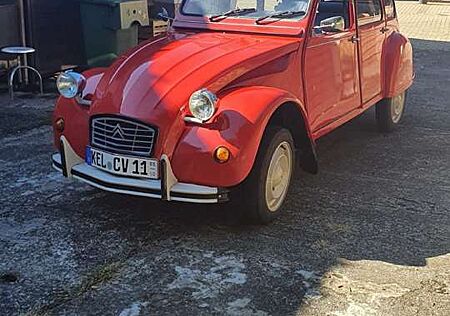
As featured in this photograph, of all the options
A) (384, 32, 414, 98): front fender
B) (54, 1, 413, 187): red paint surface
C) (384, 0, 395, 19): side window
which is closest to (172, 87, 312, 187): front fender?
(54, 1, 413, 187): red paint surface

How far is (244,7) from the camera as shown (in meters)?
5.75

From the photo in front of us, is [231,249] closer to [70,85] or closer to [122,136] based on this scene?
[122,136]

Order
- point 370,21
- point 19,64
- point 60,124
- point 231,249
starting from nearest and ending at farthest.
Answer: point 231,249, point 60,124, point 370,21, point 19,64

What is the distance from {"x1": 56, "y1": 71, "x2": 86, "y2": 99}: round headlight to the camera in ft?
15.7

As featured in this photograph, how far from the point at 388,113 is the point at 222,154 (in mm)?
3568

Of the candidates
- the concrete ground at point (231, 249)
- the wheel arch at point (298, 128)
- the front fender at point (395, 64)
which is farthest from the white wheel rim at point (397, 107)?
the wheel arch at point (298, 128)

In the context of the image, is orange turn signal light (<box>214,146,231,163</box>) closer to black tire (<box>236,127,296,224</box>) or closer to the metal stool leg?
black tire (<box>236,127,296,224</box>)

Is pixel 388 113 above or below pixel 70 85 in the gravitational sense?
below

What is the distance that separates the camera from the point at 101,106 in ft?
14.7

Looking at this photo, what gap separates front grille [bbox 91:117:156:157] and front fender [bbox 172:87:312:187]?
20 centimetres

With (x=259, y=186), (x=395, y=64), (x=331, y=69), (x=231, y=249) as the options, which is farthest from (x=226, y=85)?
(x=395, y=64)

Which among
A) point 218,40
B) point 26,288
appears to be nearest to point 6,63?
point 218,40

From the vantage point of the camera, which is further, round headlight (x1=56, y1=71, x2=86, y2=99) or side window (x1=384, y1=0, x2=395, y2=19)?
side window (x1=384, y1=0, x2=395, y2=19)

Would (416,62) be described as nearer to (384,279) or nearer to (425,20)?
Result: (425,20)
